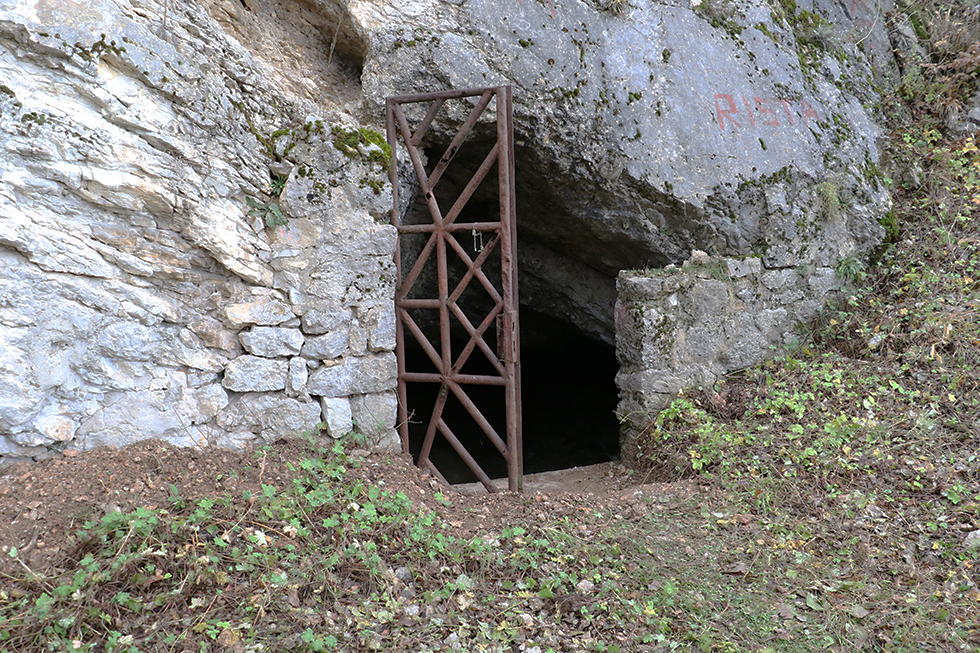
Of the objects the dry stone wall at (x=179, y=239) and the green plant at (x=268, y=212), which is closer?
the dry stone wall at (x=179, y=239)

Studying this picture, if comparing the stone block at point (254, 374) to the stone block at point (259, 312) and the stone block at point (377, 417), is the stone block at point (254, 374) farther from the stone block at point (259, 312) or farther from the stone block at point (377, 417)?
the stone block at point (377, 417)

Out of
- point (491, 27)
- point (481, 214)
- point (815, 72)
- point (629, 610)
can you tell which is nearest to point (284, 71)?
point (491, 27)

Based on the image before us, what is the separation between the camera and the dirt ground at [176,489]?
2.77 metres

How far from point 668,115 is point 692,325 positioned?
1703mm

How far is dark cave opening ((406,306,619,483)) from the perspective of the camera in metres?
8.00

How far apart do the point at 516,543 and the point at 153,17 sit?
3496mm

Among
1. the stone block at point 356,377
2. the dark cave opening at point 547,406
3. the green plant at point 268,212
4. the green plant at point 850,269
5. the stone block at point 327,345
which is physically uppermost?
the green plant at point 268,212

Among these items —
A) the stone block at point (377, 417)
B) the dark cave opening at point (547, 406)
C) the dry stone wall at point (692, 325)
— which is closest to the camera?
the stone block at point (377, 417)

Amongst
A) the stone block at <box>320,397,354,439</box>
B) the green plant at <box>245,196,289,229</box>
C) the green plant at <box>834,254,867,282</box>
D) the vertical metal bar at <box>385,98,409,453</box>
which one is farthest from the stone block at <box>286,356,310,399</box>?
the green plant at <box>834,254,867,282</box>

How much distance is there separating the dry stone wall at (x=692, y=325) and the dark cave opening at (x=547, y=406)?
8.65 ft

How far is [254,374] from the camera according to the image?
3.69 metres

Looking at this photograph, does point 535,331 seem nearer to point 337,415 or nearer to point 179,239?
point 337,415

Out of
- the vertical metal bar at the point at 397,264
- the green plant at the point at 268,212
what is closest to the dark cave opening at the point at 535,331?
the vertical metal bar at the point at 397,264

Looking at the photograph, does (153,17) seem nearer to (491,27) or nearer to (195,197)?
(195,197)
